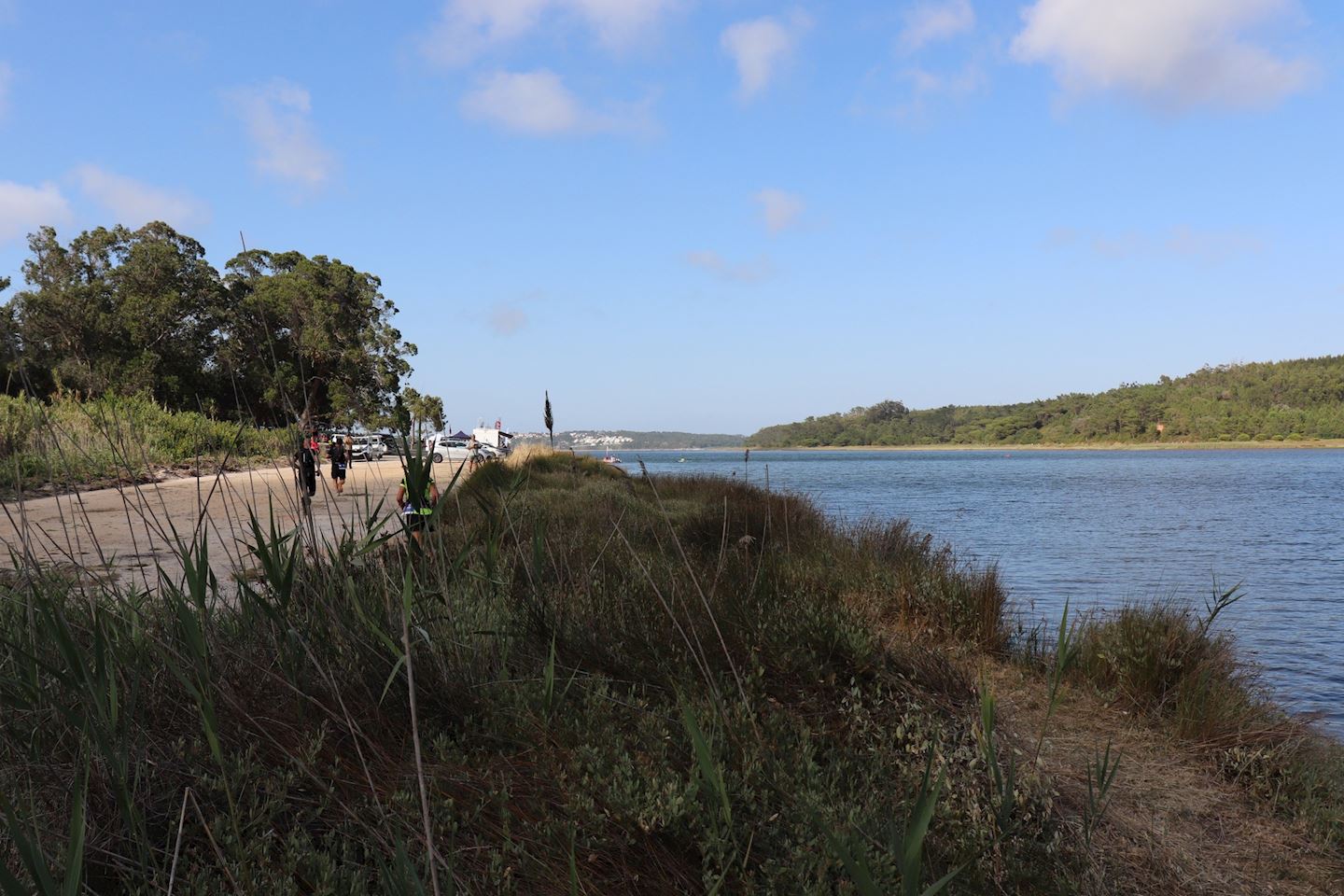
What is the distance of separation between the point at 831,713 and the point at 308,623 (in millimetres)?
2248

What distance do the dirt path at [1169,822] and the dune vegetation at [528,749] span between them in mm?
35

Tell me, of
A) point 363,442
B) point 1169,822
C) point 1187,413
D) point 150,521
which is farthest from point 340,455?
point 1187,413

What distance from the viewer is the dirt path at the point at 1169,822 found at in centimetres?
309

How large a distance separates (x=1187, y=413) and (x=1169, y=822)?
427 ft

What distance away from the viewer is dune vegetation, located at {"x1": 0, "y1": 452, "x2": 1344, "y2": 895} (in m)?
2.07

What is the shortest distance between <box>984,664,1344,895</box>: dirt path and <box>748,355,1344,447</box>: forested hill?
125 metres

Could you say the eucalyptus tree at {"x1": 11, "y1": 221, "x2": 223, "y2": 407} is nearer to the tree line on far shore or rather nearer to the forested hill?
the tree line on far shore

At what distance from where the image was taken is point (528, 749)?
2.81 m

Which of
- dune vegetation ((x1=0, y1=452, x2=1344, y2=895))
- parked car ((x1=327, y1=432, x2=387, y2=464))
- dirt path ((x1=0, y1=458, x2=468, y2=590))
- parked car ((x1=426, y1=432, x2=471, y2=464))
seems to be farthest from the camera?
dirt path ((x1=0, y1=458, x2=468, y2=590))

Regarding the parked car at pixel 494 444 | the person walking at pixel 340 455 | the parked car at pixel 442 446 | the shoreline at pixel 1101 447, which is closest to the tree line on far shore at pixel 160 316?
the parked car at pixel 494 444

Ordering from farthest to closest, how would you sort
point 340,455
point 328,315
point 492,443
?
point 328,315 → point 492,443 → point 340,455

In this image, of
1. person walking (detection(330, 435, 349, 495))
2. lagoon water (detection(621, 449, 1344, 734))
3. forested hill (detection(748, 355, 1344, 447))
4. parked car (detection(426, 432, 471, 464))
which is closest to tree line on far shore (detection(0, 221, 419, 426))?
person walking (detection(330, 435, 349, 495))

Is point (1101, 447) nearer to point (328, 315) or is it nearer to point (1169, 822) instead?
point (328, 315)

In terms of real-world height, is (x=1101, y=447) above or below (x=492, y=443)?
below
